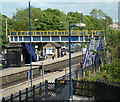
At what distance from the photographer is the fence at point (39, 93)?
15867 mm

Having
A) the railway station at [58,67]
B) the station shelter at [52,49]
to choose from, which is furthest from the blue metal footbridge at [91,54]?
the station shelter at [52,49]

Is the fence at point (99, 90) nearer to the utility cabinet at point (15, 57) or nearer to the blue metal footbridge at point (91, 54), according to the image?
the blue metal footbridge at point (91, 54)

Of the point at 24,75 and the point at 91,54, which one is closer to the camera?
the point at 24,75

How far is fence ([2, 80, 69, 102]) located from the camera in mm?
15867

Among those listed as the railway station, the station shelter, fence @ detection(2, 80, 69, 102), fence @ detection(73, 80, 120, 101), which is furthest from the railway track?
fence @ detection(73, 80, 120, 101)

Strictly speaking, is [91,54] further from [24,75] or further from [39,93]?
[39,93]

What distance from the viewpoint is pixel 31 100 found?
16812mm

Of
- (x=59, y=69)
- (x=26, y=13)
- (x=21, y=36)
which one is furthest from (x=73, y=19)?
(x=59, y=69)

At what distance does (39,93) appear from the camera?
18922 mm

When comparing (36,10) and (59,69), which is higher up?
(36,10)

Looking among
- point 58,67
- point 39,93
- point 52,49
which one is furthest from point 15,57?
point 39,93

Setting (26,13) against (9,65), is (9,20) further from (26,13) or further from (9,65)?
(9,65)

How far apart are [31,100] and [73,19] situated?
103163 millimetres

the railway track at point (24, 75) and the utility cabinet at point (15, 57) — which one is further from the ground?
the utility cabinet at point (15, 57)
